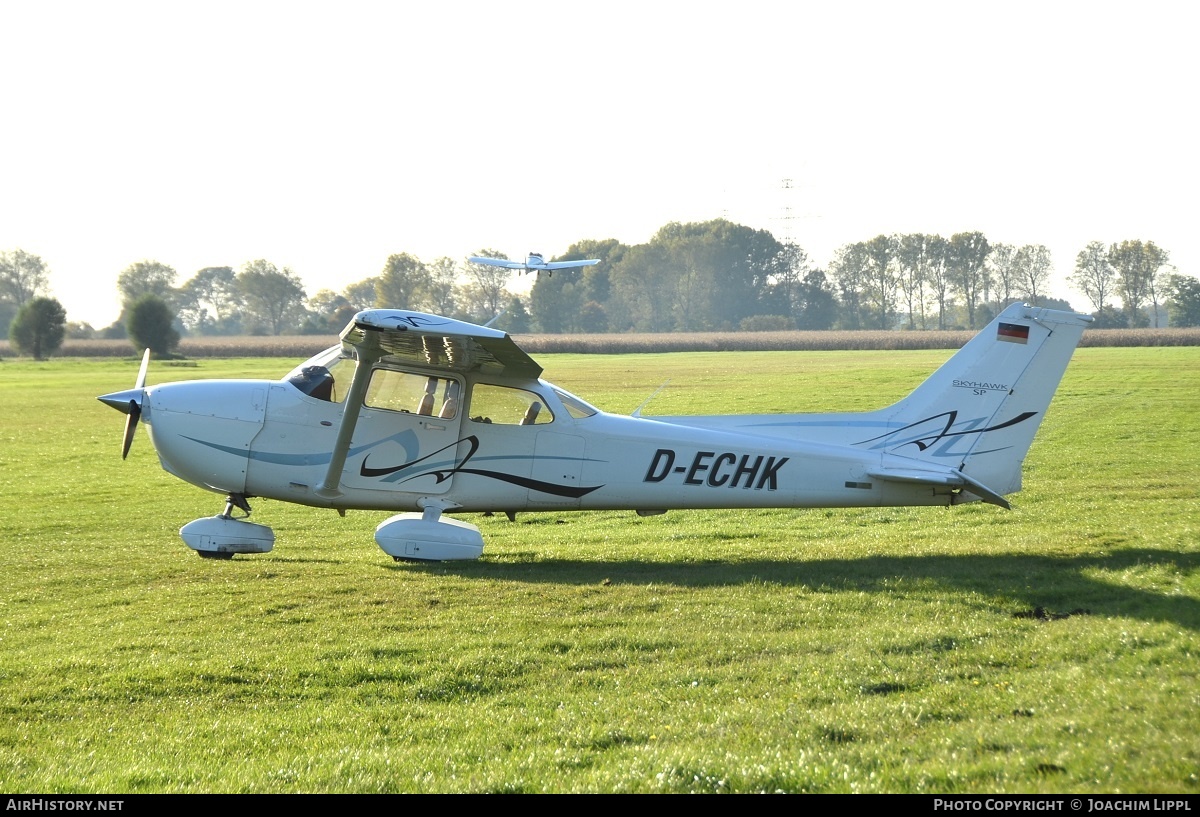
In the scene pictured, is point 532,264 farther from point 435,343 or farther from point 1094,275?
point 1094,275

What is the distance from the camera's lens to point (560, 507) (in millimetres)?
11422

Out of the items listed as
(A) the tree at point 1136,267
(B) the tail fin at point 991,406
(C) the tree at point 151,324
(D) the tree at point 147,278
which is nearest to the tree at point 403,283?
(C) the tree at point 151,324

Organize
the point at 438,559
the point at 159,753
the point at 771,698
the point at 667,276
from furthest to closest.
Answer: the point at 667,276
the point at 438,559
the point at 771,698
the point at 159,753

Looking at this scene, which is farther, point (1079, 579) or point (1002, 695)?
point (1079, 579)

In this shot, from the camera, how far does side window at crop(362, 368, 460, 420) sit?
1106cm

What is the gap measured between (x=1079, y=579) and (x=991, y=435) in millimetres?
2551

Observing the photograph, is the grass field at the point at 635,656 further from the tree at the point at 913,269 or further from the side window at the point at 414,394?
the tree at the point at 913,269

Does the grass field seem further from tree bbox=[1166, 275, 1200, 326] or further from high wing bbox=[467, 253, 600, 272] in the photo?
tree bbox=[1166, 275, 1200, 326]

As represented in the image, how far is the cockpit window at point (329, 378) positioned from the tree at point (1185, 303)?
277 feet

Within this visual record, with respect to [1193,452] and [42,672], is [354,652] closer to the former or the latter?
[42,672]

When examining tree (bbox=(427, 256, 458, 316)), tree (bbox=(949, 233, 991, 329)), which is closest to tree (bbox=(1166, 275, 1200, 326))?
tree (bbox=(949, 233, 991, 329))

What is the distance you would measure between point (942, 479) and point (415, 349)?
17.7 ft

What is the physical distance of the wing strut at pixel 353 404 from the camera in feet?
34.2

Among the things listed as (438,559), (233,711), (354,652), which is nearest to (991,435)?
(438,559)
